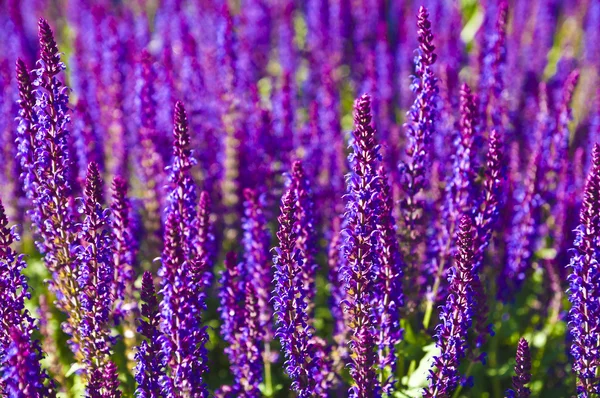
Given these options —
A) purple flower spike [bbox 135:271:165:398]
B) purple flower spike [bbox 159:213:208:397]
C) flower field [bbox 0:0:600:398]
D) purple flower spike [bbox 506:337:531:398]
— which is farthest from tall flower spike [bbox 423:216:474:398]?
purple flower spike [bbox 135:271:165:398]

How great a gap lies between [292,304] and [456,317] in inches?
50.9

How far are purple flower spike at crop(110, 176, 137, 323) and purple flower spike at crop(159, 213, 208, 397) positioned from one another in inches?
32.8

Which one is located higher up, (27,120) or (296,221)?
(27,120)

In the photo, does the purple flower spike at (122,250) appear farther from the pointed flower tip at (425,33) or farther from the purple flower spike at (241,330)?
the pointed flower tip at (425,33)

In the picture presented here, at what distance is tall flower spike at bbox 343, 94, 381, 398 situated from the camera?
5.25m

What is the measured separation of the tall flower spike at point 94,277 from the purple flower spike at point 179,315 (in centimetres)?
54

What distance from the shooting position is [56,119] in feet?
18.0

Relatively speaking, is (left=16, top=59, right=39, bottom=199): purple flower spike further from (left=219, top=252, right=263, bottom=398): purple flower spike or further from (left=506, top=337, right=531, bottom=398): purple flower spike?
(left=506, top=337, right=531, bottom=398): purple flower spike

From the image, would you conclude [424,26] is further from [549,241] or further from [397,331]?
[549,241]

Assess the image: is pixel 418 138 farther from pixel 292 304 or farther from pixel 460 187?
pixel 292 304

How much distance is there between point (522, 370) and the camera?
5523mm

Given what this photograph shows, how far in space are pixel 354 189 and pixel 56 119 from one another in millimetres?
2415

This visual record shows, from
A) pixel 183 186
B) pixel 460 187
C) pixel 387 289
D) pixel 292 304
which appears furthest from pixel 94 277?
pixel 460 187

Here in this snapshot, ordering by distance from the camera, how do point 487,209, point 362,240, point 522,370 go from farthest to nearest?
point 487,209 → point 522,370 → point 362,240
